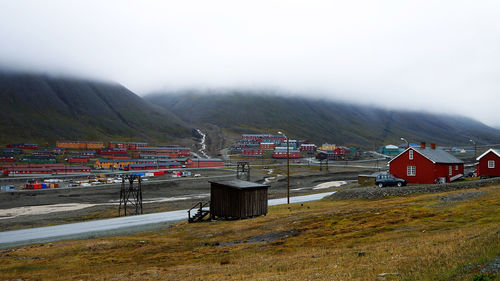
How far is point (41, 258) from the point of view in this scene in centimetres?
3262

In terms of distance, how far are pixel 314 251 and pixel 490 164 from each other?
5459 centimetres

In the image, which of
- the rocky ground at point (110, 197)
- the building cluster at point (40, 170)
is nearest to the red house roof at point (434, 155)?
the rocky ground at point (110, 197)

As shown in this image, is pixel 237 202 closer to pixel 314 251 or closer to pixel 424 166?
pixel 314 251

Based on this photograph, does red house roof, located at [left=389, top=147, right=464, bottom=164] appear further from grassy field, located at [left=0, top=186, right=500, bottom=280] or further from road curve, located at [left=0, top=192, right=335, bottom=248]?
road curve, located at [left=0, top=192, right=335, bottom=248]

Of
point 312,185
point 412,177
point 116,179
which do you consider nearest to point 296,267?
point 412,177

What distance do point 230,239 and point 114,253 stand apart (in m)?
9.44

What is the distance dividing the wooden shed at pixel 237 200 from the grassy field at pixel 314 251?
23.0 ft

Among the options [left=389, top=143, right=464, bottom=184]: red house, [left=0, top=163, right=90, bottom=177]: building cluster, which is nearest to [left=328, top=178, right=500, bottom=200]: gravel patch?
[left=389, top=143, right=464, bottom=184]: red house

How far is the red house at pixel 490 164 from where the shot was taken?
63906mm

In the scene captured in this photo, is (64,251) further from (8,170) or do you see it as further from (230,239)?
(8,170)

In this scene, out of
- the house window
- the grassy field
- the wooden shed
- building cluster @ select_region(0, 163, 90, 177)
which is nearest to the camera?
the grassy field

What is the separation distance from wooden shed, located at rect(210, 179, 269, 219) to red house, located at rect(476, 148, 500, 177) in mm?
39383

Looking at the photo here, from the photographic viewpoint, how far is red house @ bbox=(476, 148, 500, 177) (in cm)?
6391

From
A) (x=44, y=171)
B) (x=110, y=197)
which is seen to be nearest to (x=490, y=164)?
(x=110, y=197)
